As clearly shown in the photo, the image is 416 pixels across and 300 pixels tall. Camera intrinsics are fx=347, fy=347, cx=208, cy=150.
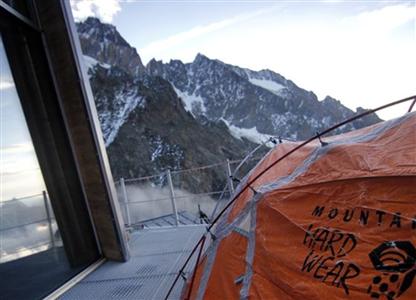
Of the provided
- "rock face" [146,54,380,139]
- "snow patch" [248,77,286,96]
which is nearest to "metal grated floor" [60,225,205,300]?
"rock face" [146,54,380,139]

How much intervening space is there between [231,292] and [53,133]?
8.97 feet

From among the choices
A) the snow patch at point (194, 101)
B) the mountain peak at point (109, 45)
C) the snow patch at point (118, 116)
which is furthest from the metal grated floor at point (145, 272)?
the snow patch at point (194, 101)

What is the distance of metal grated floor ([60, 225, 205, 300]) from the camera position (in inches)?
118

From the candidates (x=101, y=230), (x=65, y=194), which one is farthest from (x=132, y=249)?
(x=65, y=194)

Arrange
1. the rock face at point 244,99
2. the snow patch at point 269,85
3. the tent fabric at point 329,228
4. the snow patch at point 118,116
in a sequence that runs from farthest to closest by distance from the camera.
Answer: the snow patch at point 269,85 → the rock face at point 244,99 → the snow patch at point 118,116 → the tent fabric at point 329,228

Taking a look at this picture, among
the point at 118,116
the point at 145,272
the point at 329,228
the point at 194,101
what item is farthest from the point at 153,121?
the point at 194,101

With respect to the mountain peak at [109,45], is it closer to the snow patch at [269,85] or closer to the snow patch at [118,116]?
the snow patch at [118,116]

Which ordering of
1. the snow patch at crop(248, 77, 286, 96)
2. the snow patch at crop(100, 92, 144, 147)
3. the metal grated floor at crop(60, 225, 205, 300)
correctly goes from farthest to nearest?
the snow patch at crop(248, 77, 286, 96)
the snow patch at crop(100, 92, 144, 147)
the metal grated floor at crop(60, 225, 205, 300)

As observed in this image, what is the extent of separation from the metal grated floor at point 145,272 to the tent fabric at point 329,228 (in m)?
1.07

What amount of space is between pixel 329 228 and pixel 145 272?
7.71ft

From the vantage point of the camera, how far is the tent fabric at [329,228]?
1396 millimetres

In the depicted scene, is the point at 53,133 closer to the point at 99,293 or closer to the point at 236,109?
the point at 99,293

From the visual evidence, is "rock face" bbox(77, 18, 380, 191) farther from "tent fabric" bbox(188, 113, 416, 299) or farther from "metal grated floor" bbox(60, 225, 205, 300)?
"tent fabric" bbox(188, 113, 416, 299)

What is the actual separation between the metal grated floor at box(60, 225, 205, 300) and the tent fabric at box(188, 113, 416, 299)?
42.0 inches
